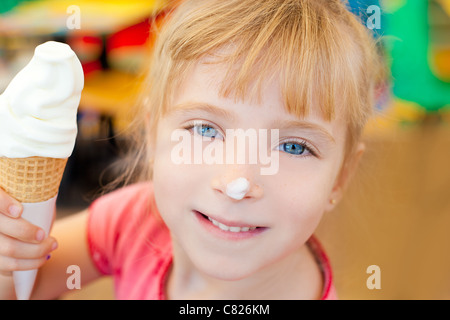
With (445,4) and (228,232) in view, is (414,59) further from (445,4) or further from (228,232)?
(228,232)

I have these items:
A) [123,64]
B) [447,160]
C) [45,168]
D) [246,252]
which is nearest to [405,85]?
[447,160]

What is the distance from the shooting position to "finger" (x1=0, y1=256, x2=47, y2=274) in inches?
30.5

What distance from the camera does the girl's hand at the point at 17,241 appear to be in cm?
75

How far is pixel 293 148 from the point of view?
775 millimetres

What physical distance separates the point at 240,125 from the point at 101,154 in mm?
1714

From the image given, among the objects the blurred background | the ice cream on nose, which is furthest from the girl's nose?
the blurred background

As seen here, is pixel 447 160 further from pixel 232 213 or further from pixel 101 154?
pixel 101 154

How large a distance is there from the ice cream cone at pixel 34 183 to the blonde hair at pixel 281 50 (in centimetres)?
21

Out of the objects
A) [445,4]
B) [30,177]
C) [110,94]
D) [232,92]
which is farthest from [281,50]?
[445,4]

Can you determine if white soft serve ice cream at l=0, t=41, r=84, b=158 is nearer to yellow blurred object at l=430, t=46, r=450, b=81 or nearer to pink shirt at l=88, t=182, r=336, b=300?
pink shirt at l=88, t=182, r=336, b=300

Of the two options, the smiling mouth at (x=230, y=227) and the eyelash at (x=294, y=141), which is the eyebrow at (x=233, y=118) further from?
the smiling mouth at (x=230, y=227)

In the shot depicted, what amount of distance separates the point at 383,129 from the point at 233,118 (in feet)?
2.41
